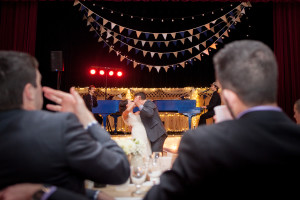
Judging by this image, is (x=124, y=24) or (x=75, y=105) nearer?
(x=75, y=105)

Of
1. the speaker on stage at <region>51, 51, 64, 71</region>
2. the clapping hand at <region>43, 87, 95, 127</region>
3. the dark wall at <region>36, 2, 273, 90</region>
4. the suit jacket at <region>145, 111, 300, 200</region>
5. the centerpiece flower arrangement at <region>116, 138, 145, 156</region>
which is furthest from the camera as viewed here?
the dark wall at <region>36, 2, 273, 90</region>

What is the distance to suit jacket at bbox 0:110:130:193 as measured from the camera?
92cm

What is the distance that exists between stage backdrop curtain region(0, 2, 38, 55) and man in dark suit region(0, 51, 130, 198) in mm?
5515

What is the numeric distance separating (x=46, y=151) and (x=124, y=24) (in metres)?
8.92

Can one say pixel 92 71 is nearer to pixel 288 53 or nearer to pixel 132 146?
pixel 288 53

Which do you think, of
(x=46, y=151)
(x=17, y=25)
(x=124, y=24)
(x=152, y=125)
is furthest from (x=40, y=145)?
(x=124, y=24)

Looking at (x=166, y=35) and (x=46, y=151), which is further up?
(x=166, y=35)

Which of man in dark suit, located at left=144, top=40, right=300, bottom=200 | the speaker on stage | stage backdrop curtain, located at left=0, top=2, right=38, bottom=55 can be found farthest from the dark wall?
man in dark suit, located at left=144, top=40, right=300, bottom=200

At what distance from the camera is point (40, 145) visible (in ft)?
3.01

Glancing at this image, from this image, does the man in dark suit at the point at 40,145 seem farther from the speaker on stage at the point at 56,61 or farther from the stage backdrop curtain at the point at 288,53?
the stage backdrop curtain at the point at 288,53

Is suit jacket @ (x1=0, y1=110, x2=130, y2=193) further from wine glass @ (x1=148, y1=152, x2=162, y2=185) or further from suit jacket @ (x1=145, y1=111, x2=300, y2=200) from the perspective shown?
wine glass @ (x1=148, y1=152, x2=162, y2=185)

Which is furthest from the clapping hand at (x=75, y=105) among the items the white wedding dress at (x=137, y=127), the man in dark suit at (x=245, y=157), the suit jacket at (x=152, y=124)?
the white wedding dress at (x=137, y=127)

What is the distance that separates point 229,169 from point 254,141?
13 cm

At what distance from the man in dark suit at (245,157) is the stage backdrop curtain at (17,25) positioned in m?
6.07
